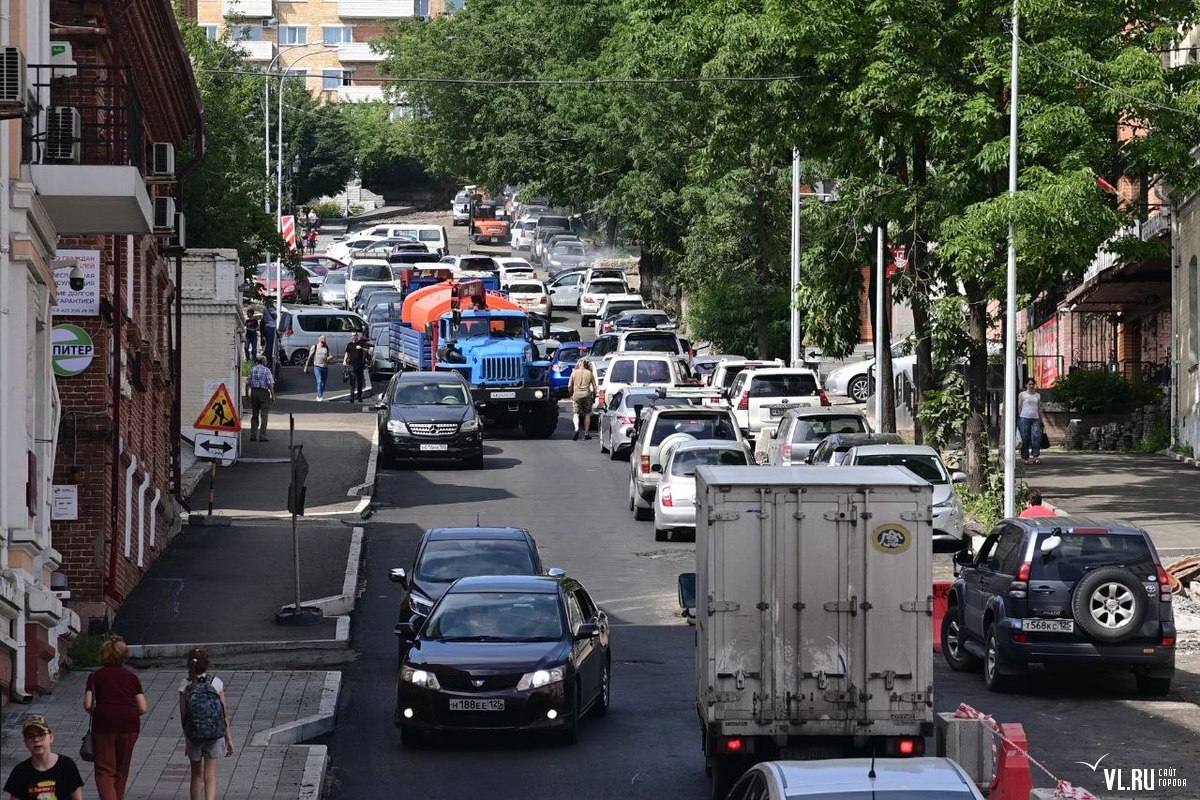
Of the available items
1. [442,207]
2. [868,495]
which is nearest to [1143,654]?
[868,495]

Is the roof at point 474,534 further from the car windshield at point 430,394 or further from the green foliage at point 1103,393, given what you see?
the green foliage at point 1103,393

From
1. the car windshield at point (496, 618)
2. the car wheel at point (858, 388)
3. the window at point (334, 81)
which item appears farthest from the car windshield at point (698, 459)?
the window at point (334, 81)

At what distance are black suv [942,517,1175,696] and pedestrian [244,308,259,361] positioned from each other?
3823 centimetres

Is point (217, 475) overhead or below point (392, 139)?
below

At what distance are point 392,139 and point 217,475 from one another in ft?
242

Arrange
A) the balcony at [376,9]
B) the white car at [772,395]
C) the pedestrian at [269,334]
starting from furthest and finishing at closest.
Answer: the balcony at [376,9]
the pedestrian at [269,334]
the white car at [772,395]

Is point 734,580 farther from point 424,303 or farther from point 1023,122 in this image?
point 424,303

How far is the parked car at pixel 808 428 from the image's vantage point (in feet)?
109

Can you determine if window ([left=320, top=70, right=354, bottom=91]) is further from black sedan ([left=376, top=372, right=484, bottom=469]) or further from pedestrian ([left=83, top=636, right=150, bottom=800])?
Result: pedestrian ([left=83, top=636, right=150, bottom=800])

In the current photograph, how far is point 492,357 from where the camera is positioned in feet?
143

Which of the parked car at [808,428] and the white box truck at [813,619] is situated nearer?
the white box truck at [813,619]

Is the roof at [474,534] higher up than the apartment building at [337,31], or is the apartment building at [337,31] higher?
the apartment building at [337,31]

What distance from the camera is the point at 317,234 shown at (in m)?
107

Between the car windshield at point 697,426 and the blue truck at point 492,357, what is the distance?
9825mm
